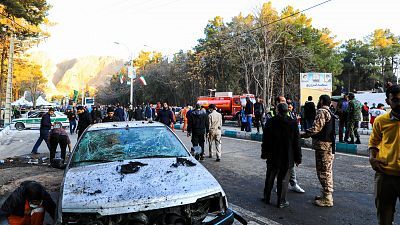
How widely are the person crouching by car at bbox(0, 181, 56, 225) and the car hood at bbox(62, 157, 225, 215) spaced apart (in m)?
0.44

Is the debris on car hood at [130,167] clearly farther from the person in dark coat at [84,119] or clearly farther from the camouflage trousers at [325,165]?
the person in dark coat at [84,119]

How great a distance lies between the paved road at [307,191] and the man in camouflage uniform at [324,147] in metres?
0.22

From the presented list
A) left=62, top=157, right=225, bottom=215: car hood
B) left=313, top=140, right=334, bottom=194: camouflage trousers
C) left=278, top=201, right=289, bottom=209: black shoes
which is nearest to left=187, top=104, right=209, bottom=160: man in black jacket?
left=278, top=201, right=289, bottom=209: black shoes

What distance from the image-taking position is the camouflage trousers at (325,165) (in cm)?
558

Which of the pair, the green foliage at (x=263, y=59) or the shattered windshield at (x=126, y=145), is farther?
the green foliage at (x=263, y=59)

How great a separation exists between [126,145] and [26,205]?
1399 millimetres

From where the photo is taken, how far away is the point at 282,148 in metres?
5.56

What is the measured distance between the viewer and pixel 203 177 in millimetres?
3758

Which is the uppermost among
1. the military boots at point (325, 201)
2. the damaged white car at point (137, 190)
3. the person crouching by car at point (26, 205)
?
the damaged white car at point (137, 190)

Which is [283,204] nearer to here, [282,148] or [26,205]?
[282,148]

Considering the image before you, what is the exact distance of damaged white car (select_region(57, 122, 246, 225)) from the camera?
3141 millimetres

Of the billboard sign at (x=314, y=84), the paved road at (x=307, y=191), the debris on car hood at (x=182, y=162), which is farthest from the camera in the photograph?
the billboard sign at (x=314, y=84)

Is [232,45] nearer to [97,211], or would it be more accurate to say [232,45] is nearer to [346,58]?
[346,58]

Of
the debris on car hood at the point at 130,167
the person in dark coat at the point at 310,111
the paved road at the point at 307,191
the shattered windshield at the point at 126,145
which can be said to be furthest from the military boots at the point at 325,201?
the person in dark coat at the point at 310,111
